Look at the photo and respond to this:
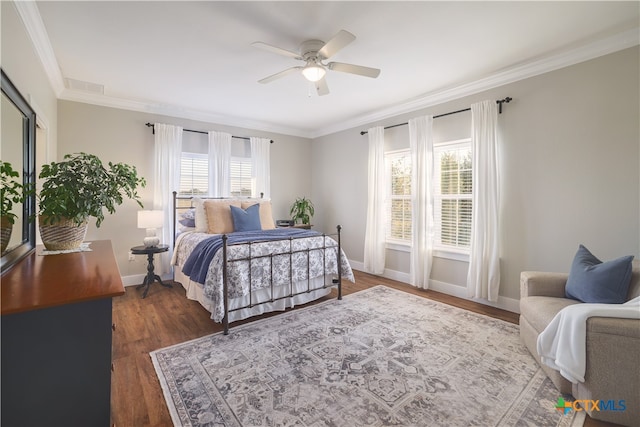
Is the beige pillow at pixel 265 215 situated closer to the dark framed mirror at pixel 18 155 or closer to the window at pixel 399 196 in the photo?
the window at pixel 399 196

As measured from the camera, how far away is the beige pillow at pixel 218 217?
3.93 metres

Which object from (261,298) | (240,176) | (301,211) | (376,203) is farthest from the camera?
(301,211)

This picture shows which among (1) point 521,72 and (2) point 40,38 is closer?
(2) point 40,38

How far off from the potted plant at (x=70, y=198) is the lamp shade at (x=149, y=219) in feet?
6.01

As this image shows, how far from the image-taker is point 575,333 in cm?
166

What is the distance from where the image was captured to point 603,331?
5.29 feet

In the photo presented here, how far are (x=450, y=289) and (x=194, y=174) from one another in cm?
418

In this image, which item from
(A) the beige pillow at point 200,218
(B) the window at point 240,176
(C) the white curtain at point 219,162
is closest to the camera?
(A) the beige pillow at point 200,218

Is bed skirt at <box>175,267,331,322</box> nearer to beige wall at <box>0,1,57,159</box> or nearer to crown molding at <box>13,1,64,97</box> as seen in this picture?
beige wall at <box>0,1,57,159</box>

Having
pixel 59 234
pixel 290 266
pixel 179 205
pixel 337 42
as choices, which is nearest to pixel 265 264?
pixel 290 266

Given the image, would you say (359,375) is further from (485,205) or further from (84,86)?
(84,86)

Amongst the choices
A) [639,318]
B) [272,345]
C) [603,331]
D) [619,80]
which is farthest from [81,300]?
[619,80]

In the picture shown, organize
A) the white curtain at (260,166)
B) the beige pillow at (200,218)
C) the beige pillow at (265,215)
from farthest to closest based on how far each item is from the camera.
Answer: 1. the white curtain at (260,166)
2. the beige pillow at (265,215)
3. the beige pillow at (200,218)

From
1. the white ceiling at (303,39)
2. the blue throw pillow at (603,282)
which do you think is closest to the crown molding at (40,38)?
the white ceiling at (303,39)
